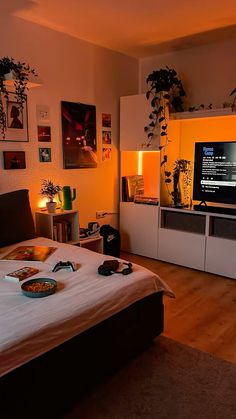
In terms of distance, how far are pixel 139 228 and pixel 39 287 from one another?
2.41 metres

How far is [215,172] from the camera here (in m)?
3.55

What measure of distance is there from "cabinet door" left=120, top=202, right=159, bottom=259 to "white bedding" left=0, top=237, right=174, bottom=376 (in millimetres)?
1697

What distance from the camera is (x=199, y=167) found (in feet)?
12.0

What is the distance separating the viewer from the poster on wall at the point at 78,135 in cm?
357

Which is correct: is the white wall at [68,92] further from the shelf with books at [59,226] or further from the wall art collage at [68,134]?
the shelf with books at [59,226]

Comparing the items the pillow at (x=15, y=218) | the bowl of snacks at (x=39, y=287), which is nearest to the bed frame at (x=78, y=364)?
the bowl of snacks at (x=39, y=287)

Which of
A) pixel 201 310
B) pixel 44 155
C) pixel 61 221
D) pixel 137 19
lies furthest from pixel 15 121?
pixel 201 310

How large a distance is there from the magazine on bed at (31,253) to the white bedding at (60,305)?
8cm

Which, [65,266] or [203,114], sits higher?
[203,114]

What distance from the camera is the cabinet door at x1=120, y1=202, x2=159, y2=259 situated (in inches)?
158

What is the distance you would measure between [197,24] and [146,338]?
9.44 ft

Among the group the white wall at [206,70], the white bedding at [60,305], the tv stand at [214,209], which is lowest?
the white bedding at [60,305]

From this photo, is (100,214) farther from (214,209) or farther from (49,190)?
(214,209)

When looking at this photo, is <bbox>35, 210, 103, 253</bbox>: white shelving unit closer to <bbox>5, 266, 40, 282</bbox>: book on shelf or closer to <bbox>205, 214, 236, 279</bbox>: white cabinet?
<bbox>5, 266, 40, 282</bbox>: book on shelf
